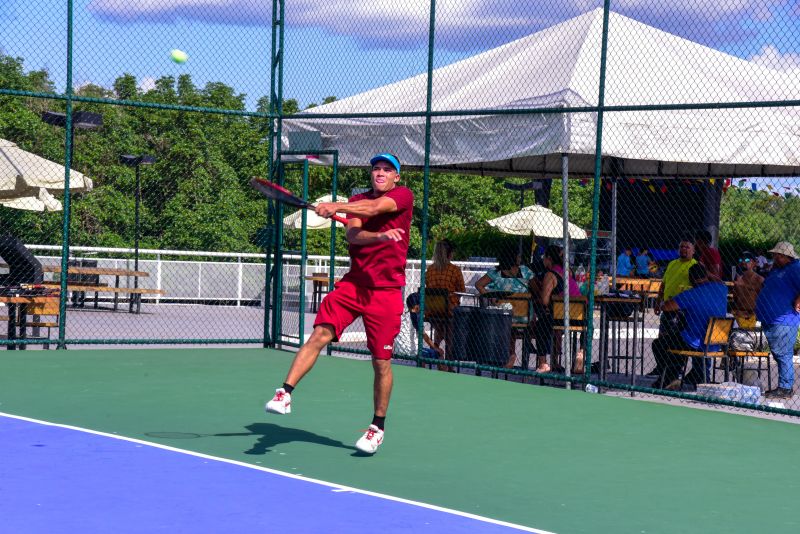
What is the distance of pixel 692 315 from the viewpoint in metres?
12.5

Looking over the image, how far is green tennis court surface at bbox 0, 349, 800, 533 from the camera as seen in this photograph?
22.6ft

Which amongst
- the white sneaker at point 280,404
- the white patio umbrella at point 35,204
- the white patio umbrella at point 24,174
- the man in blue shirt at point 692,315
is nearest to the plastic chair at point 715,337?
the man in blue shirt at point 692,315

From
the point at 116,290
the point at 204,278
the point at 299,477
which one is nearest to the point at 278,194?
the point at 299,477

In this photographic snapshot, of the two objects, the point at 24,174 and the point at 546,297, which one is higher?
the point at 24,174

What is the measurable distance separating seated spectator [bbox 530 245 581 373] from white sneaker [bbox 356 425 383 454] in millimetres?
5425

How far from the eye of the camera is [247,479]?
23.2ft

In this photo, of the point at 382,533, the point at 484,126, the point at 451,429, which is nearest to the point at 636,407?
the point at 451,429

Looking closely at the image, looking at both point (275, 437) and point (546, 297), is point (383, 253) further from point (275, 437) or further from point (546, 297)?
point (546, 297)

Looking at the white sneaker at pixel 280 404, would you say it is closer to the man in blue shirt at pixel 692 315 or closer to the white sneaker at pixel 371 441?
the white sneaker at pixel 371 441

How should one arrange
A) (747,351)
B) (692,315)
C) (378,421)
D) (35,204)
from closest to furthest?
1. (378,421)
2. (692,315)
3. (747,351)
4. (35,204)

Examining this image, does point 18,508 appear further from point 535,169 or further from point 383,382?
point 535,169

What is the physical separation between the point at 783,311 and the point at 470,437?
4.68 m

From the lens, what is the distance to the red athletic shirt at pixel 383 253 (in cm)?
801

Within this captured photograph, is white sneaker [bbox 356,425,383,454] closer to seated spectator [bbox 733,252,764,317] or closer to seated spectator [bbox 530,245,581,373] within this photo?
seated spectator [bbox 530,245,581,373]
